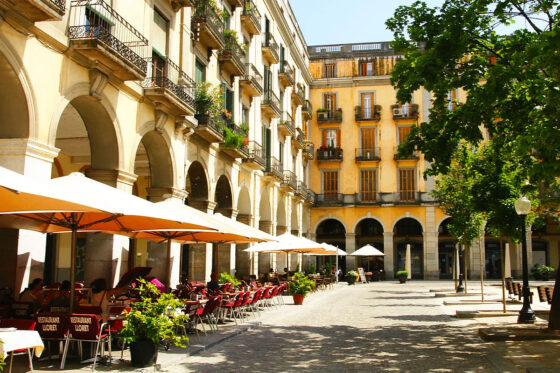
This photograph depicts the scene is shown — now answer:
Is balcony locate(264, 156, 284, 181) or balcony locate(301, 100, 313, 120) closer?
balcony locate(264, 156, 284, 181)

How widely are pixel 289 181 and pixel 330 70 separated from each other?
1644cm

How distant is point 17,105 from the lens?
454 inches

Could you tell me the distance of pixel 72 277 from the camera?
9156mm

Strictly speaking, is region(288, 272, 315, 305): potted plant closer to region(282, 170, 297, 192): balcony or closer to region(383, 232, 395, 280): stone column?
region(282, 170, 297, 192): balcony

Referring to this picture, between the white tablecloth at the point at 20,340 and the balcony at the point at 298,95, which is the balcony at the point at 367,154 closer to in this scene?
the balcony at the point at 298,95

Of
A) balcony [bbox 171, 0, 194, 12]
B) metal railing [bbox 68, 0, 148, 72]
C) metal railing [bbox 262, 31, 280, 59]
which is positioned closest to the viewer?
metal railing [bbox 68, 0, 148, 72]

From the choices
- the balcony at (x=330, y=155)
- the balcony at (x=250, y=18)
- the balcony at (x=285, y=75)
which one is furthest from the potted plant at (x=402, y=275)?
the balcony at (x=250, y=18)

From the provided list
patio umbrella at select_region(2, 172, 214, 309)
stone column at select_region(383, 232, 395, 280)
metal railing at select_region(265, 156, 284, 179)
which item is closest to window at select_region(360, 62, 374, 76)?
stone column at select_region(383, 232, 395, 280)

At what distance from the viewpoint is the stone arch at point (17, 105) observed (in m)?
11.3

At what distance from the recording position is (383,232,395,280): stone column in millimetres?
45188

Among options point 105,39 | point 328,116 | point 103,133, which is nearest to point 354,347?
point 103,133

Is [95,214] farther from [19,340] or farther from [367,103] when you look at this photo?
[367,103]

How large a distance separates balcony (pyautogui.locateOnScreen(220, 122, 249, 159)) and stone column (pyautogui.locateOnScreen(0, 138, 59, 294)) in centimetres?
1170

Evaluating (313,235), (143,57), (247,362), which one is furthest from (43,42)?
(313,235)
